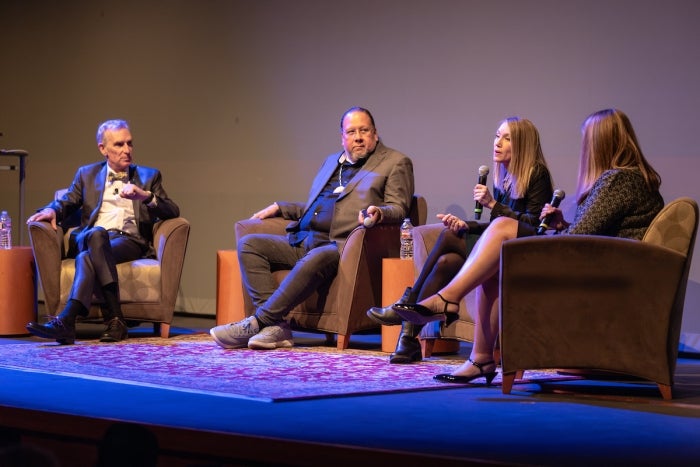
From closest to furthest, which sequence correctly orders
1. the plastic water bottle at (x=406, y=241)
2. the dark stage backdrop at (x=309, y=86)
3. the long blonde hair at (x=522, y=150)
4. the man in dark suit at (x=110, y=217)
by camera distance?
the long blonde hair at (x=522, y=150), the plastic water bottle at (x=406, y=241), the dark stage backdrop at (x=309, y=86), the man in dark suit at (x=110, y=217)

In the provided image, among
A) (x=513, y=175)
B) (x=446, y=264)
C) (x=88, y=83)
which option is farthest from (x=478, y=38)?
(x=88, y=83)

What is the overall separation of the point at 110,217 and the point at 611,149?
307 centimetres

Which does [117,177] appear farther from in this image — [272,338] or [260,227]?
[272,338]

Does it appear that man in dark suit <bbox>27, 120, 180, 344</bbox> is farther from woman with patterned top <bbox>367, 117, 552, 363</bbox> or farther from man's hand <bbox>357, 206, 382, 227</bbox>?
woman with patterned top <bbox>367, 117, 552, 363</bbox>

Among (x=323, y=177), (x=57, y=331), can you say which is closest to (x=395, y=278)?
(x=323, y=177)

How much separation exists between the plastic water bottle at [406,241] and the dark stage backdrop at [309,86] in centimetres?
79

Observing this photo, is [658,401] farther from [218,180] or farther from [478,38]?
[218,180]

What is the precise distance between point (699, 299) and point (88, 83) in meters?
4.77

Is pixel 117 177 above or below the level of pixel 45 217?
A: above

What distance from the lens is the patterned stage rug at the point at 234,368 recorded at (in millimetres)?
3750

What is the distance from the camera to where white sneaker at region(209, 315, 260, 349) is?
5.02 meters

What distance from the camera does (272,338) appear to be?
5.05m

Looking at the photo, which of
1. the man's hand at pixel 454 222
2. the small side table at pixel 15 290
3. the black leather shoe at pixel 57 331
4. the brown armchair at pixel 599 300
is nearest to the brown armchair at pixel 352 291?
the man's hand at pixel 454 222

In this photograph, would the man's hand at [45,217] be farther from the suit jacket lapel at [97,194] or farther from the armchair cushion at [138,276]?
the suit jacket lapel at [97,194]
